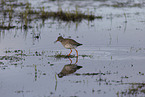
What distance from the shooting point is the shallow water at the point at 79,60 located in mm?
8492

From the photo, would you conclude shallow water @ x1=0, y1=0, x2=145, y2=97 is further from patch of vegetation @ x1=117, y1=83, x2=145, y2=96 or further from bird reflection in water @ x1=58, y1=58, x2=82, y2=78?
bird reflection in water @ x1=58, y1=58, x2=82, y2=78

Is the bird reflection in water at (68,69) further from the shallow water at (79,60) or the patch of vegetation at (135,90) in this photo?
the patch of vegetation at (135,90)

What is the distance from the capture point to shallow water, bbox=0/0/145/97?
8.49m

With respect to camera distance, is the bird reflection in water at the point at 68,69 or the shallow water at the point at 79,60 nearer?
the shallow water at the point at 79,60

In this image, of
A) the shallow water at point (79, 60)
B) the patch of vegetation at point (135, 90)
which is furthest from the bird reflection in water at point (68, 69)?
the patch of vegetation at point (135, 90)

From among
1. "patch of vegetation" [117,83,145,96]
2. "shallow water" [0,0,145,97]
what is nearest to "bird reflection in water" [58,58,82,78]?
"shallow water" [0,0,145,97]

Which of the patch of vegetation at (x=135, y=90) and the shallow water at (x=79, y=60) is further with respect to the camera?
the shallow water at (x=79, y=60)

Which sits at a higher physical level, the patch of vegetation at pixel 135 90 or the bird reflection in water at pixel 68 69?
the bird reflection in water at pixel 68 69

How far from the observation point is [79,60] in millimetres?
11516

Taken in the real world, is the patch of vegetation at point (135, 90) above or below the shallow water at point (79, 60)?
below

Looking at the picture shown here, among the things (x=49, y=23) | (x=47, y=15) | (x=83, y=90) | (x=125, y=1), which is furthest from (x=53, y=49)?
(x=125, y=1)

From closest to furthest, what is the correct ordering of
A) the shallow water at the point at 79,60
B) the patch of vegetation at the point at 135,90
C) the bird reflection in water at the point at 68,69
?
the patch of vegetation at the point at 135,90
the shallow water at the point at 79,60
the bird reflection in water at the point at 68,69

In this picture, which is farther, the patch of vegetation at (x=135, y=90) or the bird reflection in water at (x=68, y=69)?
the bird reflection in water at (x=68, y=69)

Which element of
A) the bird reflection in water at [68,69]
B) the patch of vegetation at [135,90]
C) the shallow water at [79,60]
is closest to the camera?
the patch of vegetation at [135,90]
